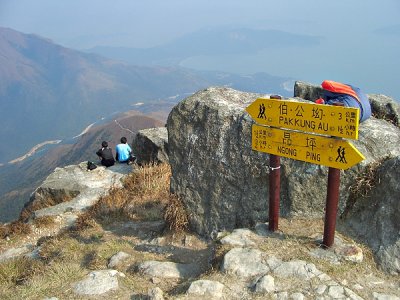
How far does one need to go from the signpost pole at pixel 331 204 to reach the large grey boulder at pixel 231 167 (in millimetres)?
1003

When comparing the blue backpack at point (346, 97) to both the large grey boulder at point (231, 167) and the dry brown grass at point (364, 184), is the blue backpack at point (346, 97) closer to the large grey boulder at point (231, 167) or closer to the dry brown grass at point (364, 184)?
the large grey boulder at point (231, 167)

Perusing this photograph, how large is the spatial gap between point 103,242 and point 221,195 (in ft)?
9.53

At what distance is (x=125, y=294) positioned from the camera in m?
6.07

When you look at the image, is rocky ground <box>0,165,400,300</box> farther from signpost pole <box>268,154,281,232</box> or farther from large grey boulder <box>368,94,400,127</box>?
large grey boulder <box>368,94,400,127</box>

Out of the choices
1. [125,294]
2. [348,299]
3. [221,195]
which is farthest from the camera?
[221,195]

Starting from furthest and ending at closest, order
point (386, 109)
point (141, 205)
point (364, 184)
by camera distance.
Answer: point (141, 205), point (386, 109), point (364, 184)

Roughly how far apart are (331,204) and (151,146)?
13.3m

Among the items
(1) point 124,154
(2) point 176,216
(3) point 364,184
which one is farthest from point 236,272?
(1) point 124,154

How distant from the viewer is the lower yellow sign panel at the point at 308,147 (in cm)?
575

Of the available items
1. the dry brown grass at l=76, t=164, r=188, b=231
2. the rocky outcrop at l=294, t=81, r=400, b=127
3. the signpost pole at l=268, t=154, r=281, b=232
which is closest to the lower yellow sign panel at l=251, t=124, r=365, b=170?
the signpost pole at l=268, t=154, r=281, b=232

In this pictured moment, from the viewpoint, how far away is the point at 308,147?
20.4ft

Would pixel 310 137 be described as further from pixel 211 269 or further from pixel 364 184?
pixel 211 269

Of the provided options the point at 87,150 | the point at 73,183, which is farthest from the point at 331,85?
the point at 87,150

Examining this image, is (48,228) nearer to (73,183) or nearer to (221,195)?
(73,183)
